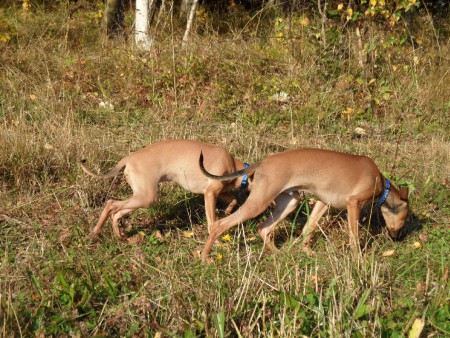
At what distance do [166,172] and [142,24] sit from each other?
477 centimetres

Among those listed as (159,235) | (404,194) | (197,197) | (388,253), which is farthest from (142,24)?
(388,253)

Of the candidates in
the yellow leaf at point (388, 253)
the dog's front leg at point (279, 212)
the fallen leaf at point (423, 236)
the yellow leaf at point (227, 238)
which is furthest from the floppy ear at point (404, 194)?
the yellow leaf at point (227, 238)

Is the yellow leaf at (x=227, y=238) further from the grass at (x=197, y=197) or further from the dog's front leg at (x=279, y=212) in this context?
the dog's front leg at (x=279, y=212)

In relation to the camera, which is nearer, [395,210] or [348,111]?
[395,210]

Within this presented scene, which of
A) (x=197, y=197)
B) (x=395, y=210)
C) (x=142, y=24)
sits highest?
(x=142, y=24)

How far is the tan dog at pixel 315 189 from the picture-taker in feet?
16.7

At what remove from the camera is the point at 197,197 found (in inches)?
253

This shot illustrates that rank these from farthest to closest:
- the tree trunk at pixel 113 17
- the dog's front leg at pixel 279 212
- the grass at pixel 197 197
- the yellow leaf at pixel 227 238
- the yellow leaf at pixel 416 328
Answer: the tree trunk at pixel 113 17
the dog's front leg at pixel 279 212
the yellow leaf at pixel 227 238
the grass at pixel 197 197
the yellow leaf at pixel 416 328

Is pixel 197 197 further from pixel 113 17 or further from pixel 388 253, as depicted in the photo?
pixel 113 17

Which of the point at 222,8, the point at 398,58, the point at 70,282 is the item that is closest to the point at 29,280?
the point at 70,282

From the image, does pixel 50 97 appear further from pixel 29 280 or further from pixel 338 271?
pixel 338 271

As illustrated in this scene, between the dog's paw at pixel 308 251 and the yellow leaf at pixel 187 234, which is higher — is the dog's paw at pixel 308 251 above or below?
above

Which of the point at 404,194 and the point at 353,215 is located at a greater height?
the point at 404,194

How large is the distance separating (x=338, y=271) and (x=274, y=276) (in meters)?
0.54
